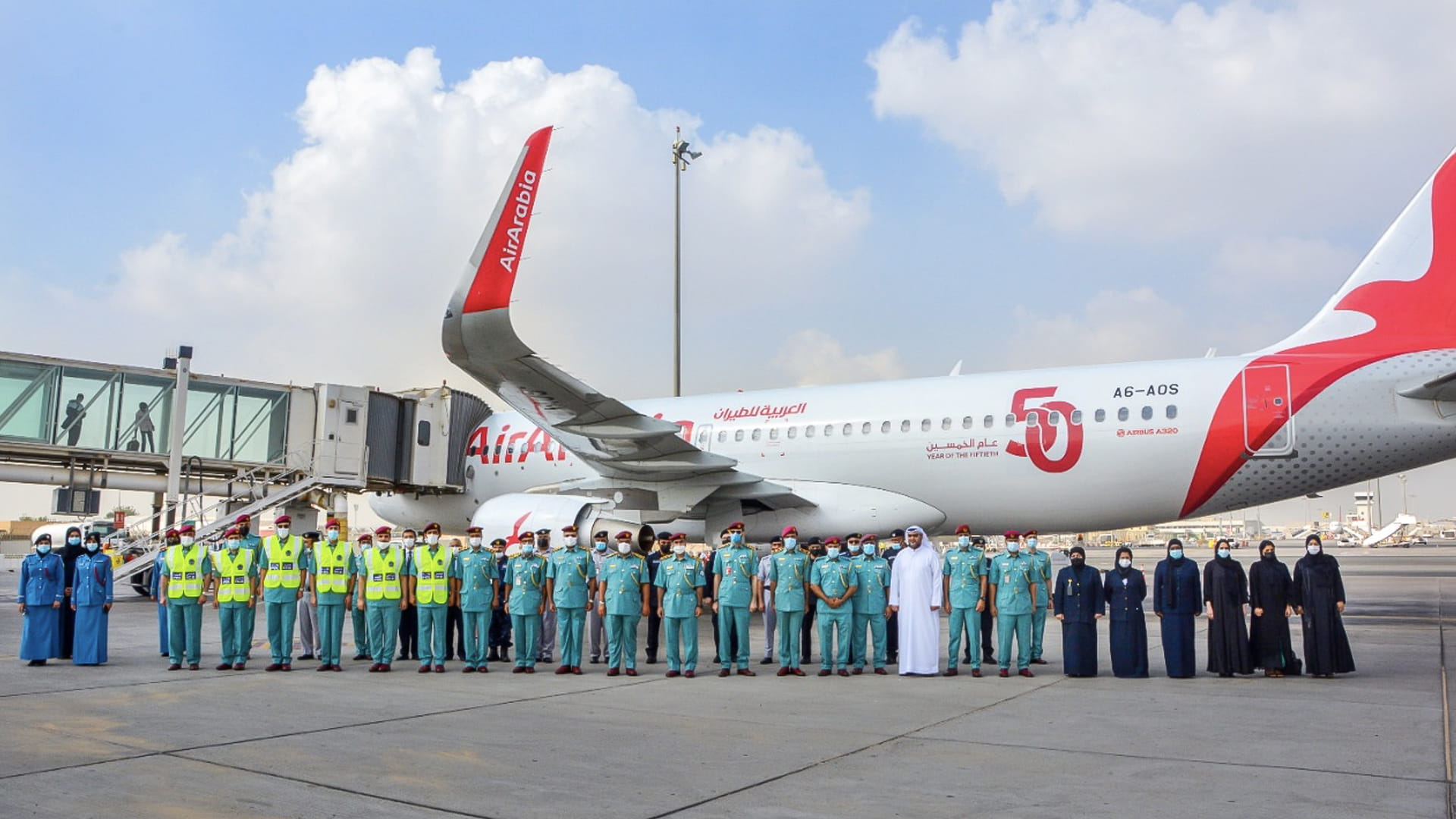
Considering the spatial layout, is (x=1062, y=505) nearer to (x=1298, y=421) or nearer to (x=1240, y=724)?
(x=1298, y=421)

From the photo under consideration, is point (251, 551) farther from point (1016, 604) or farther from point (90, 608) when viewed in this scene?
point (1016, 604)

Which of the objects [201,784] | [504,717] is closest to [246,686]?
[504,717]

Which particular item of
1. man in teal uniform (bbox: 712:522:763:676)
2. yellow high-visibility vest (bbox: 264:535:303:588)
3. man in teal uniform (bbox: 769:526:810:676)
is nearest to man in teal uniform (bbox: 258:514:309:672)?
yellow high-visibility vest (bbox: 264:535:303:588)

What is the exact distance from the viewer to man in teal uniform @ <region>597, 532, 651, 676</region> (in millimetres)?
10297

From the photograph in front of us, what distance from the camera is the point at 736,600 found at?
34.0 feet

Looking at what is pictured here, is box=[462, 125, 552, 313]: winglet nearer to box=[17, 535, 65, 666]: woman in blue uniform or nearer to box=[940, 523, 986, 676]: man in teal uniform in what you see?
box=[17, 535, 65, 666]: woman in blue uniform

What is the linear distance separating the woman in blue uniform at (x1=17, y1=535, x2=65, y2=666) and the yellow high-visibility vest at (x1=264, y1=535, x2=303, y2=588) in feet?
6.96

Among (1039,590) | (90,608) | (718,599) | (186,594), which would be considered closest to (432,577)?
(186,594)

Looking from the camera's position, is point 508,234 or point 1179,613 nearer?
point 1179,613

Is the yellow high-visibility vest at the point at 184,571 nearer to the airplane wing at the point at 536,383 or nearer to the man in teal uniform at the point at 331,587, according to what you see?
the man in teal uniform at the point at 331,587

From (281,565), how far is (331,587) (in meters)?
0.52

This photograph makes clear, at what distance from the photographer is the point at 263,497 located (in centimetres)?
1964

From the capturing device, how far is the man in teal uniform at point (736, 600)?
10328mm

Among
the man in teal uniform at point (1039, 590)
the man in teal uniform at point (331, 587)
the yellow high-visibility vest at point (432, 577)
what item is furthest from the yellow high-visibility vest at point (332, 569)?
the man in teal uniform at point (1039, 590)
